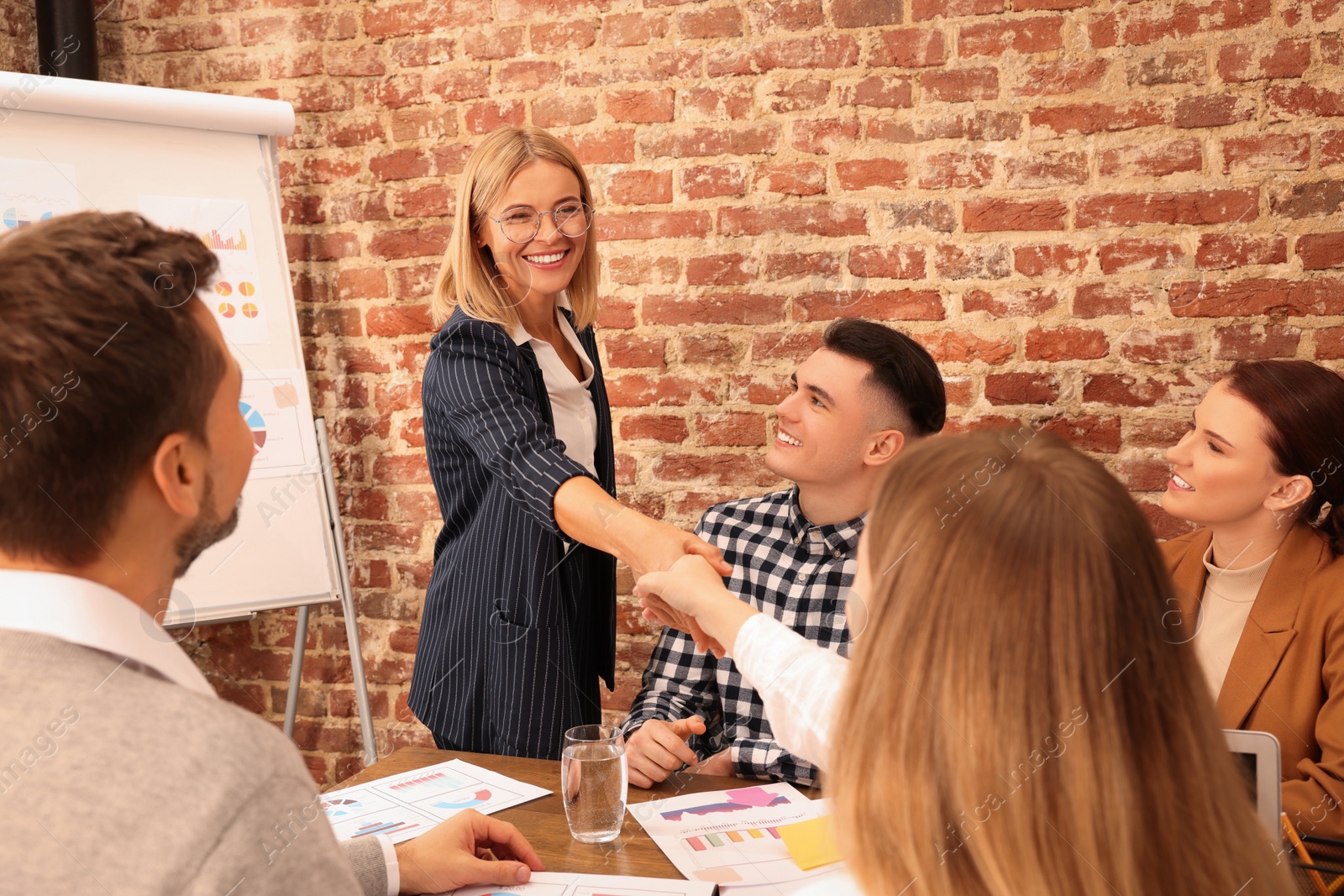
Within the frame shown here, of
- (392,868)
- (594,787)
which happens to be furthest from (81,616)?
(594,787)

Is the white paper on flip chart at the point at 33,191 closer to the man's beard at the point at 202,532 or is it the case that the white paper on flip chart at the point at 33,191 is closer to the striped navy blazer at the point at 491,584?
the striped navy blazer at the point at 491,584

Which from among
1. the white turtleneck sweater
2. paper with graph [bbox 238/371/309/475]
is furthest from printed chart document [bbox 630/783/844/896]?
paper with graph [bbox 238/371/309/475]

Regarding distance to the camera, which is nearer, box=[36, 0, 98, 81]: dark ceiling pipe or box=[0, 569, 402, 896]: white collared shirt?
box=[0, 569, 402, 896]: white collared shirt

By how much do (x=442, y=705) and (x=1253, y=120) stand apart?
196 centimetres

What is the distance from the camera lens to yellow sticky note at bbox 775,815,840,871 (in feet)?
3.80

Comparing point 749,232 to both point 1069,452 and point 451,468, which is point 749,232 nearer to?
point 451,468

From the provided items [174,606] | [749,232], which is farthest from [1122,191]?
[174,606]

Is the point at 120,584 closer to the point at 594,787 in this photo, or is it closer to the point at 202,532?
the point at 202,532

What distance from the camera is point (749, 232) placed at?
2395 millimetres

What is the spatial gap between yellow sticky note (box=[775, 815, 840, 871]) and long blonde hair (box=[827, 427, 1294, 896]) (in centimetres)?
40

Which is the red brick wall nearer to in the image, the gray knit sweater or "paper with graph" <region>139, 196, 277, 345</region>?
"paper with graph" <region>139, 196, 277, 345</region>

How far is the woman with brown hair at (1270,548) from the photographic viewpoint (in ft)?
5.33

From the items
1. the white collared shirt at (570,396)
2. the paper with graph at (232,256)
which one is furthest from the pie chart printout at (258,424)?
the white collared shirt at (570,396)

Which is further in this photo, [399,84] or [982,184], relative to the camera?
[399,84]
